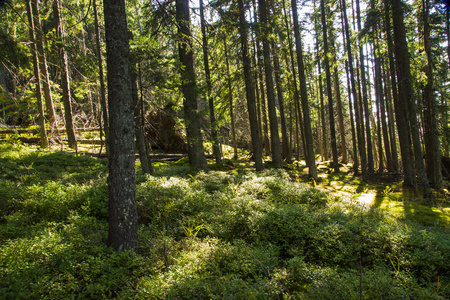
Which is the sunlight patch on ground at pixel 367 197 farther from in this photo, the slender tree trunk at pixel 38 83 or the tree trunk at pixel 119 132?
the slender tree trunk at pixel 38 83

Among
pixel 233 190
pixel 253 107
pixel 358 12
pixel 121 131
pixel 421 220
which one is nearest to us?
pixel 121 131

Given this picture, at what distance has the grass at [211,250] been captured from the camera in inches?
140

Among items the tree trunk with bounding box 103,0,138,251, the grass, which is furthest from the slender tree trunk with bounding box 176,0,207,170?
the tree trunk with bounding box 103,0,138,251

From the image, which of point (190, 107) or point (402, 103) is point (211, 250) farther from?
point (402, 103)

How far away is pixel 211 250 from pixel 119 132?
273cm

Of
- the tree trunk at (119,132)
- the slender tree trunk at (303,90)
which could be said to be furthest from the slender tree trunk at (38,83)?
the slender tree trunk at (303,90)

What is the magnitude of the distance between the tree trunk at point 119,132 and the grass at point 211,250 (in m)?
0.43

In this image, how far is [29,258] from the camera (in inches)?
157

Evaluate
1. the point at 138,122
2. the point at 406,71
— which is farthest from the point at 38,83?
the point at 406,71

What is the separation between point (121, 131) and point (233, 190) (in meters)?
4.29

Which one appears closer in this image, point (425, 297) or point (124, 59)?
point (425, 297)

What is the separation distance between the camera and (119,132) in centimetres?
449

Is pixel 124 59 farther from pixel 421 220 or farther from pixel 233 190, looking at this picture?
pixel 421 220

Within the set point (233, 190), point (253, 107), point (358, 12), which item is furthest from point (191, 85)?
point (358, 12)
